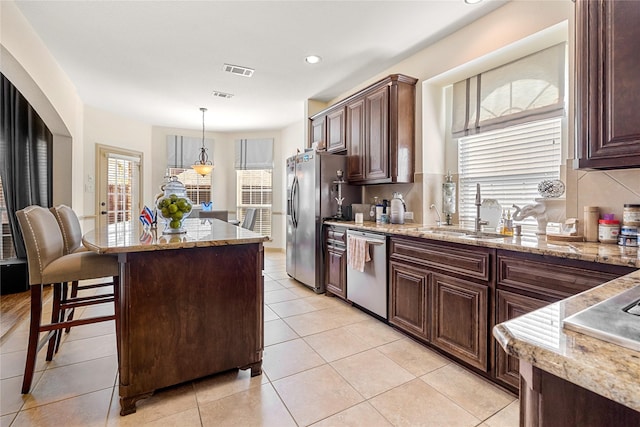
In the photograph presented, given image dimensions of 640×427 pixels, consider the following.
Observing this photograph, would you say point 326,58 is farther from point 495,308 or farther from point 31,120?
point 31,120

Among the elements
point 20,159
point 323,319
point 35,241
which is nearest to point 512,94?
point 323,319

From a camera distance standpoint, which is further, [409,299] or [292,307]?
[292,307]

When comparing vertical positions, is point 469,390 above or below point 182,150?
below

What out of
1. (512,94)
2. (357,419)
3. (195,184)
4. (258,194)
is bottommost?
(357,419)

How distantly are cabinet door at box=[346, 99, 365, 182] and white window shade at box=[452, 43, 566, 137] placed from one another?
1019 millimetres

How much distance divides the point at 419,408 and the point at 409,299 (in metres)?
0.91

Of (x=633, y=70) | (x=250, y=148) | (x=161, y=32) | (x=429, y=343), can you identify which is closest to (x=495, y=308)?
(x=429, y=343)

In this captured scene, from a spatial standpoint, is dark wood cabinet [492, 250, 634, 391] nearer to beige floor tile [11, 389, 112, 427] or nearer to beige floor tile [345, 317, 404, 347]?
beige floor tile [345, 317, 404, 347]

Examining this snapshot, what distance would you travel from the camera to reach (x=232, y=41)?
3.07 metres

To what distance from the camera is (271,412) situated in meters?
1.69

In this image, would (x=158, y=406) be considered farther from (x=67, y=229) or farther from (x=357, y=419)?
(x=67, y=229)

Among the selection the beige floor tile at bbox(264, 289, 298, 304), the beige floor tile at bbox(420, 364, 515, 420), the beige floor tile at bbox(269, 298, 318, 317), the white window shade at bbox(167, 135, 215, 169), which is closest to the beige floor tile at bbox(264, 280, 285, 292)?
the beige floor tile at bbox(264, 289, 298, 304)

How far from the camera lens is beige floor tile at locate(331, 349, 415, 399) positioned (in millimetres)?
1912

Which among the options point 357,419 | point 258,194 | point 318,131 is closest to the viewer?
point 357,419
